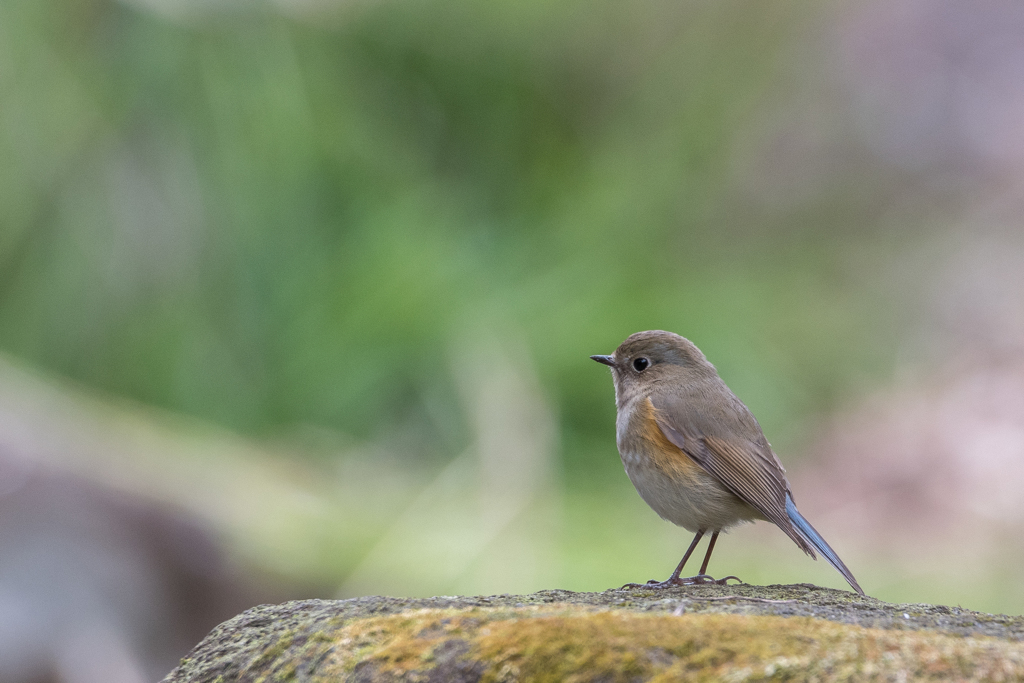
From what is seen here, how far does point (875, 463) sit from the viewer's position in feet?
24.0

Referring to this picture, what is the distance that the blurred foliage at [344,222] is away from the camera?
5.71 metres

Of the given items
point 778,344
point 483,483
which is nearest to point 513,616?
point 483,483

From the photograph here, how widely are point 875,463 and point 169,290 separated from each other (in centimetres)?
479

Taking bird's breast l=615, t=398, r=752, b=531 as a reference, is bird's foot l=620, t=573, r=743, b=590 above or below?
below

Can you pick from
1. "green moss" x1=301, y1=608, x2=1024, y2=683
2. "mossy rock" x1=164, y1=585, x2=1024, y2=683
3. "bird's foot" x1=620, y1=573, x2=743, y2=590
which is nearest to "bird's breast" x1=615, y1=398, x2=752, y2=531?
"bird's foot" x1=620, y1=573, x2=743, y2=590

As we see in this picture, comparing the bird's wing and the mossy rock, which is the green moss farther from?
the bird's wing

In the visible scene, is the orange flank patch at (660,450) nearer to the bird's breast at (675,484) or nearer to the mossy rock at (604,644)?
the bird's breast at (675,484)

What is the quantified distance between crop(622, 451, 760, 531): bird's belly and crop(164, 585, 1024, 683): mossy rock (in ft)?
3.07

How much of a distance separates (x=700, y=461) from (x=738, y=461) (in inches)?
4.5

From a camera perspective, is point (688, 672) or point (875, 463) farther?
point (875, 463)

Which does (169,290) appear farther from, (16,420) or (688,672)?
(688,672)

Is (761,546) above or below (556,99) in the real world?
below

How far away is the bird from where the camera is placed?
123 inches

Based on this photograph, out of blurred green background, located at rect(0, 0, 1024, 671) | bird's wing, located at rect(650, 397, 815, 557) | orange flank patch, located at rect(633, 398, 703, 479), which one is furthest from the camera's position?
blurred green background, located at rect(0, 0, 1024, 671)
